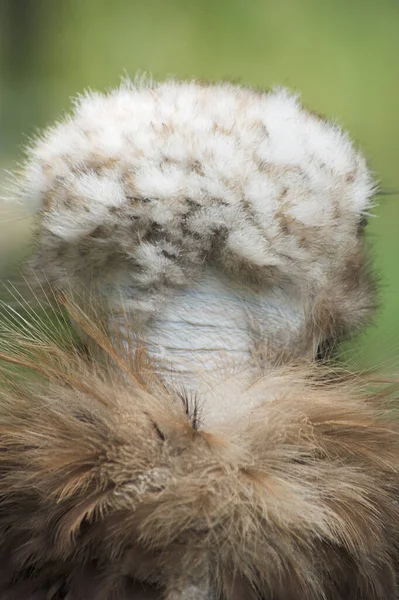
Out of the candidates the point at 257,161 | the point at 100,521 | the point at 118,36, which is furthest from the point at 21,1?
the point at 100,521

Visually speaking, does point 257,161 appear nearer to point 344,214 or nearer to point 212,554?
point 344,214

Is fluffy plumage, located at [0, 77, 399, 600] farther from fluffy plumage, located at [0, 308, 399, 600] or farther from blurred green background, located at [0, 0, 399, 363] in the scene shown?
blurred green background, located at [0, 0, 399, 363]

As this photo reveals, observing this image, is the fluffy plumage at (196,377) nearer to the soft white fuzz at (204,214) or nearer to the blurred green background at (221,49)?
the soft white fuzz at (204,214)

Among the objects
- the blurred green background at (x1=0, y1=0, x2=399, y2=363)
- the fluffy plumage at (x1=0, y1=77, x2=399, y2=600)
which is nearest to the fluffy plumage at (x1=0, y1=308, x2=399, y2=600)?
the fluffy plumage at (x1=0, y1=77, x2=399, y2=600)

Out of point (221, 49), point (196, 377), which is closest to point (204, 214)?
point (196, 377)

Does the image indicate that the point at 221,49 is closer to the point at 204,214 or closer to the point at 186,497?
the point at 204,214

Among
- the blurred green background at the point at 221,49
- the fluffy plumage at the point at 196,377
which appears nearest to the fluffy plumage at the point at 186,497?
the fluffy plumage at the point at 196,377
